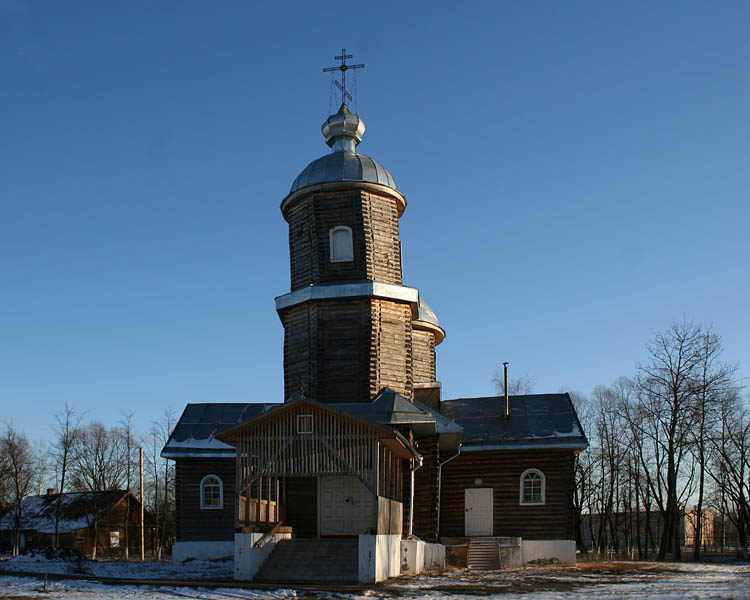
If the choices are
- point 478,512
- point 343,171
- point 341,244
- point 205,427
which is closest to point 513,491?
point 478,512

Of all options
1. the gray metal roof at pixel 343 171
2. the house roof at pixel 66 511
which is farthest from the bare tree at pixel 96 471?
the gray metal roof at pixel 343 171

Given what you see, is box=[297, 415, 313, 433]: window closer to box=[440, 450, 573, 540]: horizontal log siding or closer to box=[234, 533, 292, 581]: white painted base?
box=[234, 533, 292, 581]: white painted base

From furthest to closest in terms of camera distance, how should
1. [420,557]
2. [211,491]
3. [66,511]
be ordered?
[66,511] < [211,491] < [420,557]

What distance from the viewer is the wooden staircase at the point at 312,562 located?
59.4 ft

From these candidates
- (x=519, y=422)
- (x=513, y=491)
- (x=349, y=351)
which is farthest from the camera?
(x=519, y=422)

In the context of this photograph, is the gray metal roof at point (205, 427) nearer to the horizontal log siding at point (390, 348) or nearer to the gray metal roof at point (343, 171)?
the horizontal log siding at point (390, 348)

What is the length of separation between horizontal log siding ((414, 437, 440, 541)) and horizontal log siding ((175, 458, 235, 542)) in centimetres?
646

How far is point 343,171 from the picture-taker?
26609 mm

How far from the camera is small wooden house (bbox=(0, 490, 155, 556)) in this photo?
44688 mm

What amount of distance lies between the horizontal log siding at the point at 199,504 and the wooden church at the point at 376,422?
0.04 m

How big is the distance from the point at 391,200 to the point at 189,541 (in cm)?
1340

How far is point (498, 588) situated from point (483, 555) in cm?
735

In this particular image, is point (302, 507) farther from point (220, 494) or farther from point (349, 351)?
point (349, 351)

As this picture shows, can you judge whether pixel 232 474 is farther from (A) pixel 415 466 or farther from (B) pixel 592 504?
(B) pixel 592 504
